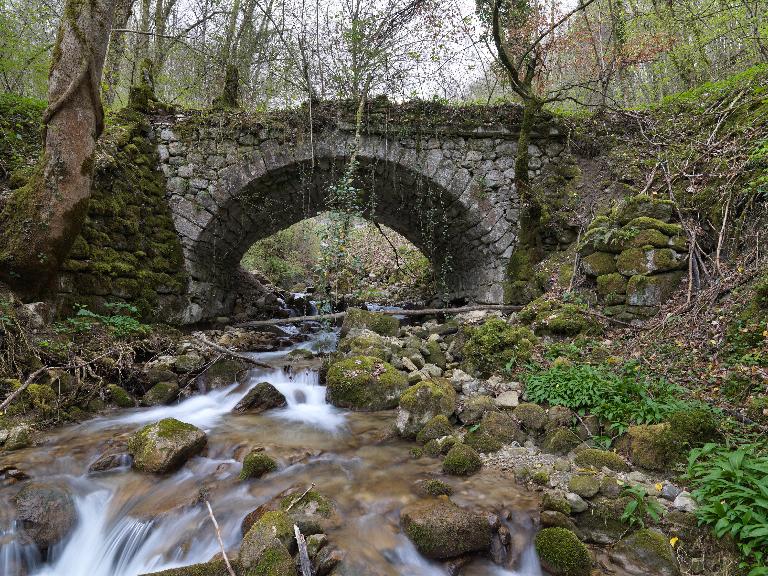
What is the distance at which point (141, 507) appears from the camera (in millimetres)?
2773

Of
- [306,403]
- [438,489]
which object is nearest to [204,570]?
[438,489]

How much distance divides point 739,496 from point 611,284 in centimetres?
331

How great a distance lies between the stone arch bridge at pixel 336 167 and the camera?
6980 millimetres

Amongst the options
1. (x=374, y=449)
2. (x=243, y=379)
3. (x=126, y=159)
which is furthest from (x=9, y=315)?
(x=374, y=449)

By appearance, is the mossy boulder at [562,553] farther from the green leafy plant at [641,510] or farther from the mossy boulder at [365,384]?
the mossy boulder at [365,384]

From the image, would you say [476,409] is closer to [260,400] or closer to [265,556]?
[265,556]

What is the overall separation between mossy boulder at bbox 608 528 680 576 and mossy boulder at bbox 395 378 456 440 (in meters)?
1.72

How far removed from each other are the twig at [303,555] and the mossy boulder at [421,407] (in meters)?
1.65

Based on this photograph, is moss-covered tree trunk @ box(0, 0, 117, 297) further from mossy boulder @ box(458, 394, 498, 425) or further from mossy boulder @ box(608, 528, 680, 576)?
mossy boulder @ box(608, 528, 680, 576)

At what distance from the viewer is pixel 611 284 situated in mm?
Result: 5000

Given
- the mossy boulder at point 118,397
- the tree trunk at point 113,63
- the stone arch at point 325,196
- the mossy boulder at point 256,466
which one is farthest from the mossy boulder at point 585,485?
the tree trunk at point 113,63

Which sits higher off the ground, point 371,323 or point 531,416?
point 371,323

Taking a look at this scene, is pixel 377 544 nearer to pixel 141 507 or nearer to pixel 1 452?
pixel 141 507

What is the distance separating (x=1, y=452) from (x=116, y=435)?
758 mm
